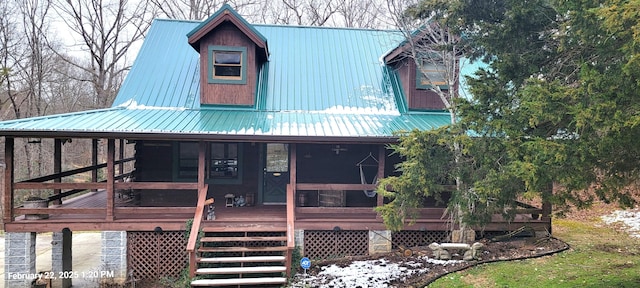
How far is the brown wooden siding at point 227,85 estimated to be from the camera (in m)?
11.3

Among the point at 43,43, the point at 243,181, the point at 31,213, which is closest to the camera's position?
the point at 31,213

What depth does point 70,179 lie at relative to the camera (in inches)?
978

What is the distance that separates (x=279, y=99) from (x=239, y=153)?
78.1 inches

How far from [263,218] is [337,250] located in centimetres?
198

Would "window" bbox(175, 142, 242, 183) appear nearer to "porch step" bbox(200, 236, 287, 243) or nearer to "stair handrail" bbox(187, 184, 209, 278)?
"stair handrail" bbox(187, 184, 209, 278)

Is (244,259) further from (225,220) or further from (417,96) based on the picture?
(417,96)

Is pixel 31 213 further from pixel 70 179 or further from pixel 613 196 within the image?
pixel 70 179

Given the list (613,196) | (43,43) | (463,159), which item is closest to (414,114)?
(463,159)

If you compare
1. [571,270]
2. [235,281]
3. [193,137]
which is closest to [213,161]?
[193,137]

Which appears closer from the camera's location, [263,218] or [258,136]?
[258,136]

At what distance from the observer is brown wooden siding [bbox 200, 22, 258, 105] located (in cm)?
1130

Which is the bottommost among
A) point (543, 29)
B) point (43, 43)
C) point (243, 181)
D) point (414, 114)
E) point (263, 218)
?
point (263, 218)

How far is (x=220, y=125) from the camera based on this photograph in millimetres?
9617

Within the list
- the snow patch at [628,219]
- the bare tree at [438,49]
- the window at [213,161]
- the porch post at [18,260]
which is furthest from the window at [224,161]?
the snow patch at [628,219]
